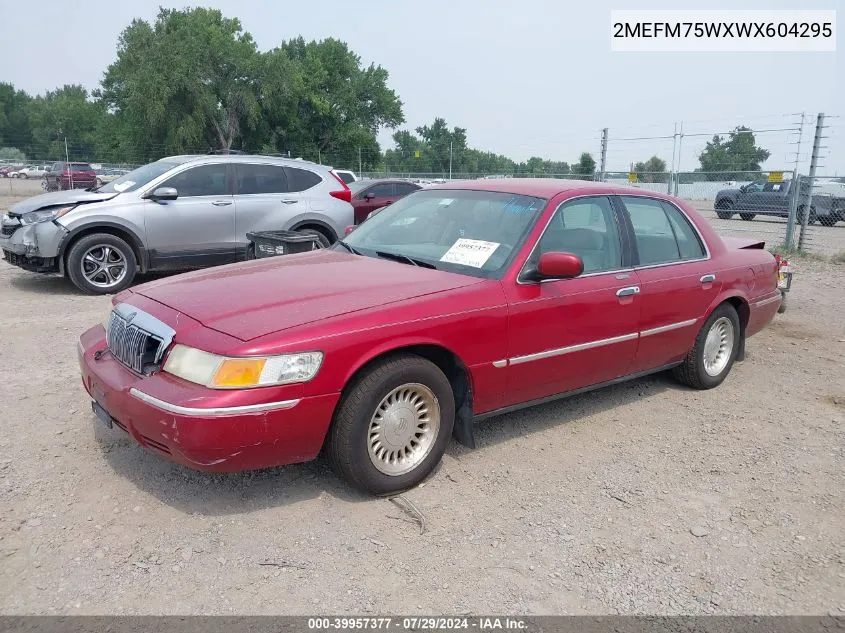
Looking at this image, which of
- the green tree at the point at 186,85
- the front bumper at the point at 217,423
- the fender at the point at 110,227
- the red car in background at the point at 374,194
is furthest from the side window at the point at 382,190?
the green tree at the point at 186,85

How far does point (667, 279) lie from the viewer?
15.3 feet

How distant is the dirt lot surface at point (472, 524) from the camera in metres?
2.73

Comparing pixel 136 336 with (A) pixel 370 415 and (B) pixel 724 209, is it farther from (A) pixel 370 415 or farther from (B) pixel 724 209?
(B) pixel 724 209

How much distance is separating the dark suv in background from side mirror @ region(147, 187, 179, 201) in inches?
832

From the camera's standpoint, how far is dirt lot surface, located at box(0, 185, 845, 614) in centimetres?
273

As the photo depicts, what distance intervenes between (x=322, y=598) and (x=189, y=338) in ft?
4.20

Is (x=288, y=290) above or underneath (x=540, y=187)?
underneath

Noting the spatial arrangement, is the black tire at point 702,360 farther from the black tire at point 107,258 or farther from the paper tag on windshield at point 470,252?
the black tire at point 107,258

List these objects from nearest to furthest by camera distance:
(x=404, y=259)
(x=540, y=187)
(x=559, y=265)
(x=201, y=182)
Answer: (x=559, y=265)
(x=404, y=259)
(x=540, y=187)
(x=201, y=182)

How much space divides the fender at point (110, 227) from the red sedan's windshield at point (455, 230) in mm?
4587

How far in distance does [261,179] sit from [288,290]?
Result: 615 centimetres

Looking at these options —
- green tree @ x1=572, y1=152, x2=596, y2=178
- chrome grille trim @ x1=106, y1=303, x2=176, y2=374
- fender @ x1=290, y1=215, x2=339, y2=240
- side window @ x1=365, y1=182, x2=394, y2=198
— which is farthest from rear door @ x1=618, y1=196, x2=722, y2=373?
→ green tree @ x1=572, y1=152, x2=596, y2=178

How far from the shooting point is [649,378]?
556 centimetres

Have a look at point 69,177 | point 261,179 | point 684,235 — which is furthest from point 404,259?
point 69,177
